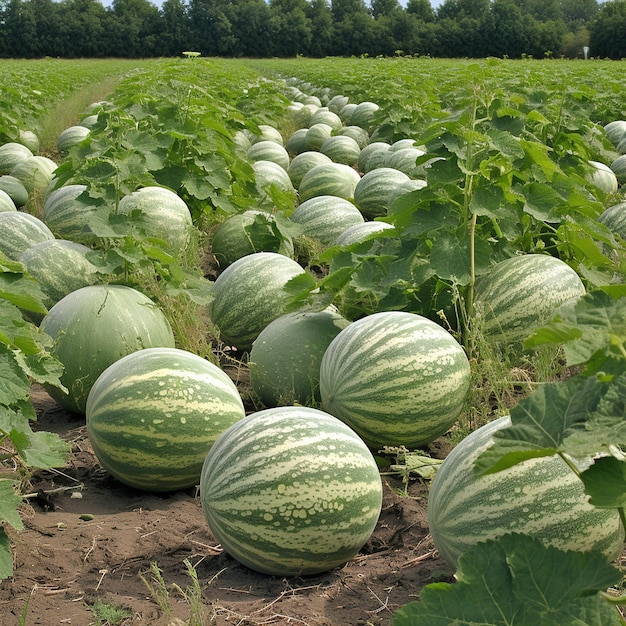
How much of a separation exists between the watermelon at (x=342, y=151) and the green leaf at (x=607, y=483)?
403 inches

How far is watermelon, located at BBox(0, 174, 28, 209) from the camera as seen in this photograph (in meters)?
8.41

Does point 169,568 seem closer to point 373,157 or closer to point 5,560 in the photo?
point 5,560

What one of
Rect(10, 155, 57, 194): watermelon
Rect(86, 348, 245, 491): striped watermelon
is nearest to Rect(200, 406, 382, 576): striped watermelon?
Rect(86, 348, 245, 491): striped watermelon

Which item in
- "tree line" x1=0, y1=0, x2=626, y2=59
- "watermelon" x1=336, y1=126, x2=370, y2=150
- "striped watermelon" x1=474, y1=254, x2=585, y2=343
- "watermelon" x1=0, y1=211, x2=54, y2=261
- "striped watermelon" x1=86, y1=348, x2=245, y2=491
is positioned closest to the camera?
"striped watermelon" x1=86, y1=348, x2=245, y2=491

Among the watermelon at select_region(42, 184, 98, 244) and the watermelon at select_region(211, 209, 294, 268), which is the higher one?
the watermelon at select_region(42, 184, 98, 244)

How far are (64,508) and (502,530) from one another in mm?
1840

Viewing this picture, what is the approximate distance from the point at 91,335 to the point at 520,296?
2.18 metres

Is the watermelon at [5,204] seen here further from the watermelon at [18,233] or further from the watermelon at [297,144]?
the watermelon at [297,144]

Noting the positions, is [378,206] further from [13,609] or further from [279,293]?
[13,609]

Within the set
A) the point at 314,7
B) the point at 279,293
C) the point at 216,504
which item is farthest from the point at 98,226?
the point at 314,7

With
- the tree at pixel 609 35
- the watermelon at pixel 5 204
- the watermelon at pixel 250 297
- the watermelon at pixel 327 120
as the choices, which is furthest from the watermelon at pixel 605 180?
the tree at pixel 609 35

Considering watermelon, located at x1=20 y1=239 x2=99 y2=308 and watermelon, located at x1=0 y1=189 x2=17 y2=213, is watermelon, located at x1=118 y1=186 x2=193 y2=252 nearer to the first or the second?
watermelon, located at x1=20 y1=239 x2=99 y2=308

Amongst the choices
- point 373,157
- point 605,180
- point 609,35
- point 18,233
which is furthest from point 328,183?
point 609,35

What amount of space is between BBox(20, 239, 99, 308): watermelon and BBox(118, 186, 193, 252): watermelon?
1.03m
